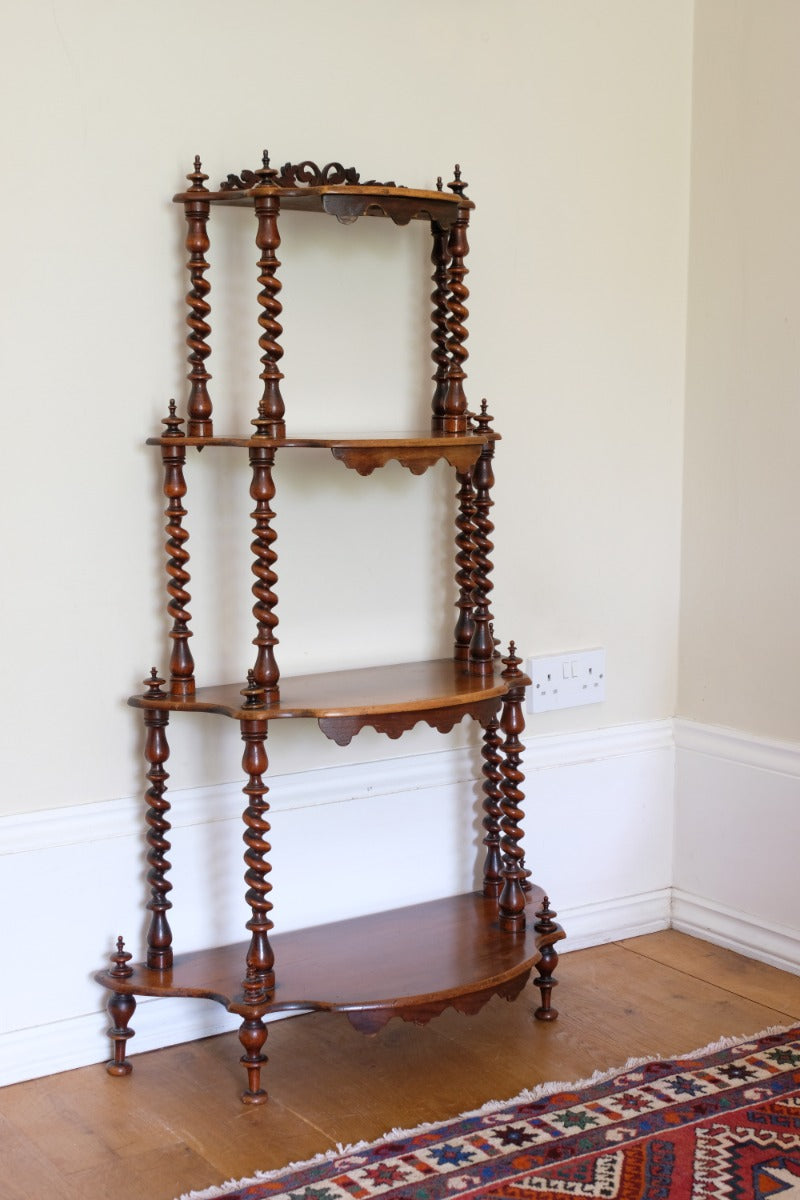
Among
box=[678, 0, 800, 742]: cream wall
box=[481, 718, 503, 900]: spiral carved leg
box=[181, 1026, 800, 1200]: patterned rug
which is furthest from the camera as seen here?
box=[678, 0, 800, 742]: cream wall

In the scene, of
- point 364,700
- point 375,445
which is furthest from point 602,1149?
point 375,445

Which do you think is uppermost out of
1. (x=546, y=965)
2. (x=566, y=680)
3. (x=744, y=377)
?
(x=744, y=377)

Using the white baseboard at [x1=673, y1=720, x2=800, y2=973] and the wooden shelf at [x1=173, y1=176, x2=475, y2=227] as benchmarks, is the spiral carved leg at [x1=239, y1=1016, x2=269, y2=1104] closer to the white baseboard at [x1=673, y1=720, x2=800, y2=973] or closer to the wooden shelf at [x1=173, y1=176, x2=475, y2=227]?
the white baseboard at [x1=673, y1=720, x2=800, y2=973]

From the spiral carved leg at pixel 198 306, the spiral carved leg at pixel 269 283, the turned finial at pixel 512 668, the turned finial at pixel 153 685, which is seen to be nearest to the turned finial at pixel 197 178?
the spiral carved leg at pixel 198 306

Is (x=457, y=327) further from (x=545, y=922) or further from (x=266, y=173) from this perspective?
(x=545, y=922)

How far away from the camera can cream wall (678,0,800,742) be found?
8.05 feet

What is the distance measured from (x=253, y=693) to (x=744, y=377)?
1.16 metres

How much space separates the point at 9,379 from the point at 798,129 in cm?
141

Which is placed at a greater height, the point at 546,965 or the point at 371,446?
the point at 371,446

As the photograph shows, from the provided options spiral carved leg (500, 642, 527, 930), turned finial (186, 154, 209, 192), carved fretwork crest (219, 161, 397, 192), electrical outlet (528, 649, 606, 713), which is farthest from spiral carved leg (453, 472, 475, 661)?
turned finial (186, 154, 209, 192)

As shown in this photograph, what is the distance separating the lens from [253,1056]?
6.57 feet

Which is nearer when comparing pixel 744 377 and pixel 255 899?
pixel 255 899

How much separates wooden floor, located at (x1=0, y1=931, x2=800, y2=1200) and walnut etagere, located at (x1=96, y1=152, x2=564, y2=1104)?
65 mm

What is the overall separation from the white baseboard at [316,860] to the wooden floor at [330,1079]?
4.0 inches
